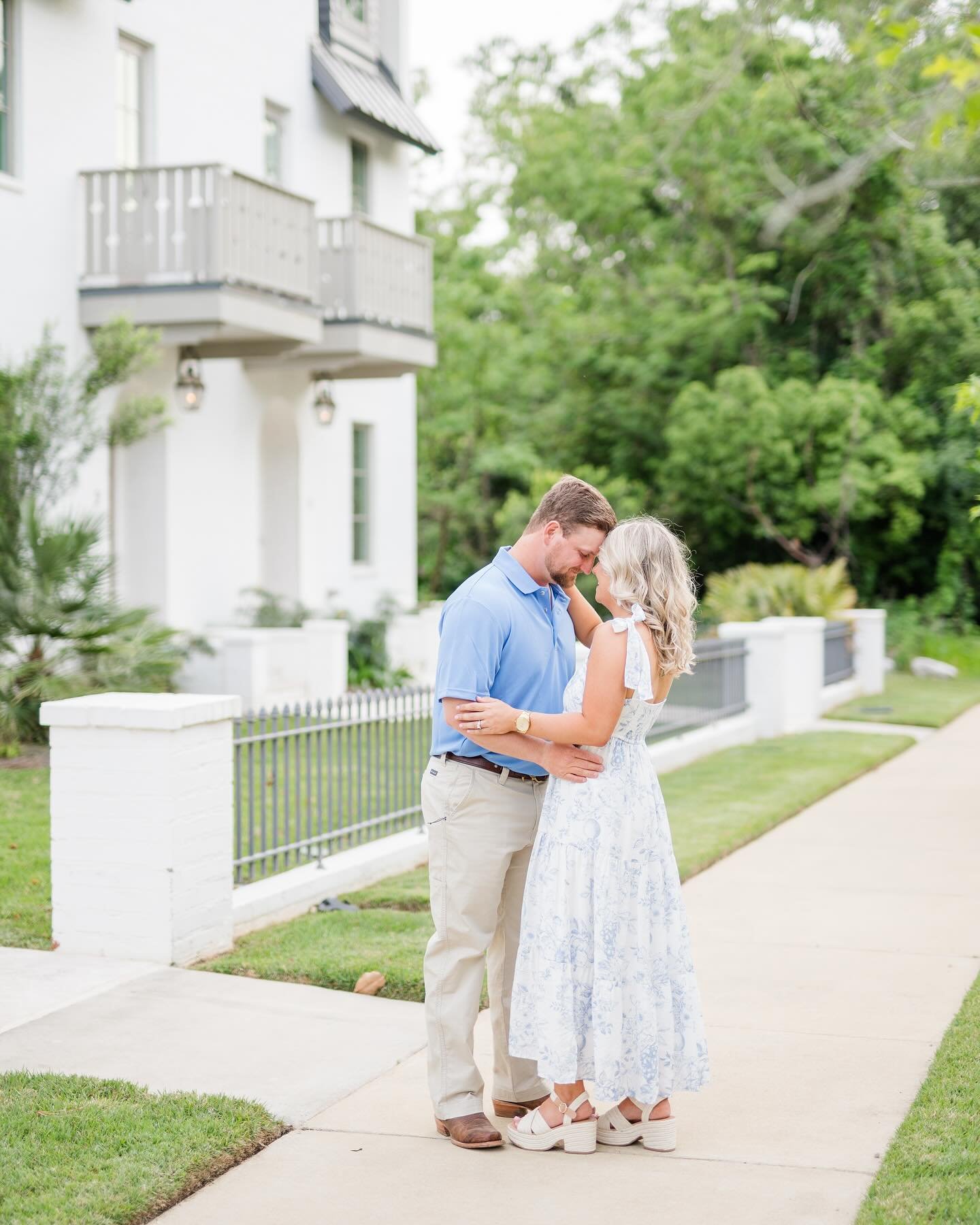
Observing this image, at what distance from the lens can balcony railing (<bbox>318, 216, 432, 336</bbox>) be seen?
16.7 metres

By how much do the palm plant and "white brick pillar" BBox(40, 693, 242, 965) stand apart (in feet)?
15.9

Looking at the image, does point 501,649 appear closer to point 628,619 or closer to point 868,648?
point 628,619

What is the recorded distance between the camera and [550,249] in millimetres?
33000

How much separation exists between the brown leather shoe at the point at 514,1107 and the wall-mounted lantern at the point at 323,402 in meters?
13.4

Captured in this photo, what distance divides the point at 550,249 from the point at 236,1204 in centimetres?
3057

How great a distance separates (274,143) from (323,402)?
3080 mm

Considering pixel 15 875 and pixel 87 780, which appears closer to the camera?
pixel 87 780

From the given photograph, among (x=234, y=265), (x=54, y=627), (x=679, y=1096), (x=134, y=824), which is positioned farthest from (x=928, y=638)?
(x=679, y=1096)

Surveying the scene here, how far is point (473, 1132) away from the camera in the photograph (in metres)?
4.46

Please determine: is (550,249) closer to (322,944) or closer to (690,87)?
(690,87)

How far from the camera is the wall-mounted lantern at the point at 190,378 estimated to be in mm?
14867

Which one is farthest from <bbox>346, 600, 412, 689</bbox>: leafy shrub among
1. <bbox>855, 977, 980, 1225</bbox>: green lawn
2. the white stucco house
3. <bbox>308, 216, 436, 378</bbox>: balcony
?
<bbox>855, 977, 980, 1225</bbox>: green lawn

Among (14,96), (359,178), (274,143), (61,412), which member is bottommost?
(61,412)

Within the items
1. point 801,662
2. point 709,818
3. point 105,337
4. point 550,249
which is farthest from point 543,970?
point 550,249
